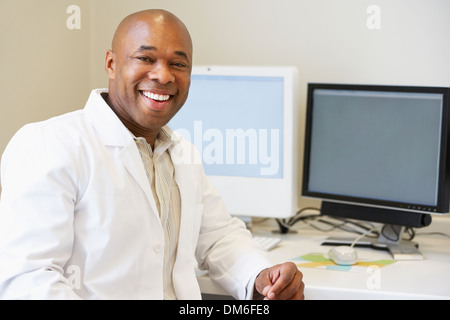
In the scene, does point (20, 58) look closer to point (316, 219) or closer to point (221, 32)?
point (221, 32)

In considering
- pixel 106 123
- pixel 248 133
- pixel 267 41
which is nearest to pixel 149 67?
pixel 106 123

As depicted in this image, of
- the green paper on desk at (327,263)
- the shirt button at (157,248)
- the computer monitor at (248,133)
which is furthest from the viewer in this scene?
the computer monitor at (248,133)

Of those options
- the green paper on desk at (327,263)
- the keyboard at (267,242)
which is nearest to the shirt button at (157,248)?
the green paper on desk at (327,263)

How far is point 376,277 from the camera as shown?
1.57 meters

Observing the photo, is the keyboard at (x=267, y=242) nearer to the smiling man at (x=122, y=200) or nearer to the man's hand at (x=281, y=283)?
the smiling man at (x=122, y=200)

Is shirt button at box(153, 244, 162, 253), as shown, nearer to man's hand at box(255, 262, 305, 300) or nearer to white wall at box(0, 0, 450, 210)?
man's hand at box(255, 262, 305, 300)

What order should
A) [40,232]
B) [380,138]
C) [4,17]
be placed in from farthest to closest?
[380,138], [4,17], [40,232]

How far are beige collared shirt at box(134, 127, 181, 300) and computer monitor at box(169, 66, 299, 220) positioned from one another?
53cm

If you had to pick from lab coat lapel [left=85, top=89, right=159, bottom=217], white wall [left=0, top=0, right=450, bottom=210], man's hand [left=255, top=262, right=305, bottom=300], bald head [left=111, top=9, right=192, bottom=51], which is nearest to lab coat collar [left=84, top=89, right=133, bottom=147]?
lab coat lapel [left=85, top=89, right=159, bottom=217]

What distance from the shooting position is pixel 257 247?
1545 mm

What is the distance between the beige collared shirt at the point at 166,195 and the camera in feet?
4.41

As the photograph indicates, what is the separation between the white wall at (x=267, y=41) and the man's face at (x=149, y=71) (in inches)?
25.8
